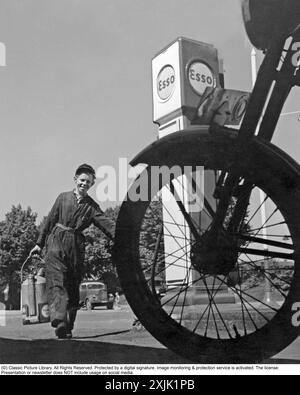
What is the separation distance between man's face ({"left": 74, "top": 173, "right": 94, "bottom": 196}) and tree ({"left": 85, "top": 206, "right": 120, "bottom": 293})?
177 mm

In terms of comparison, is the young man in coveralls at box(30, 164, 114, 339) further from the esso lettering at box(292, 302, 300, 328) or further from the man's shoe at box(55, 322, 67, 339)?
the esso lettering at box(292, 302, 300, 328)

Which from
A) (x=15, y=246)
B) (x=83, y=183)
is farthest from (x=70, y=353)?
(x=83, y=183)

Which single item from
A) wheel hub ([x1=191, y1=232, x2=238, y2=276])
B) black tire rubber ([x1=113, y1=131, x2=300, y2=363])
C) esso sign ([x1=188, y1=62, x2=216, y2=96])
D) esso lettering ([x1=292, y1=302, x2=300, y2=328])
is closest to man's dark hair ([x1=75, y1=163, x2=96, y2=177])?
black tire rubber ([x1=113, y1=131, x2=300, y2=363])

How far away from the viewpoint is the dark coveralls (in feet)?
7.97

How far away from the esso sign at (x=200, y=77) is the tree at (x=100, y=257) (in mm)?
684

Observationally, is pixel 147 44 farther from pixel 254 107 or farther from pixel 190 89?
pixel 254 107

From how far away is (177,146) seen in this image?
2141 millimetres

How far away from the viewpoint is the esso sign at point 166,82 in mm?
2500

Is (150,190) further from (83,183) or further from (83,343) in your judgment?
(83,343)

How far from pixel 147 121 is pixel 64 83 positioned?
0.51m

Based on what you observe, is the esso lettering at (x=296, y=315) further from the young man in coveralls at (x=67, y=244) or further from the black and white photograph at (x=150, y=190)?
the young man in coveralls at (x=67, y=244)

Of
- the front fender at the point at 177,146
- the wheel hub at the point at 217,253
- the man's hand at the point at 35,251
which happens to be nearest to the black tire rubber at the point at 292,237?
the front fender at the point at 177,146

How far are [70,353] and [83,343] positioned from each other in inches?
2.9
